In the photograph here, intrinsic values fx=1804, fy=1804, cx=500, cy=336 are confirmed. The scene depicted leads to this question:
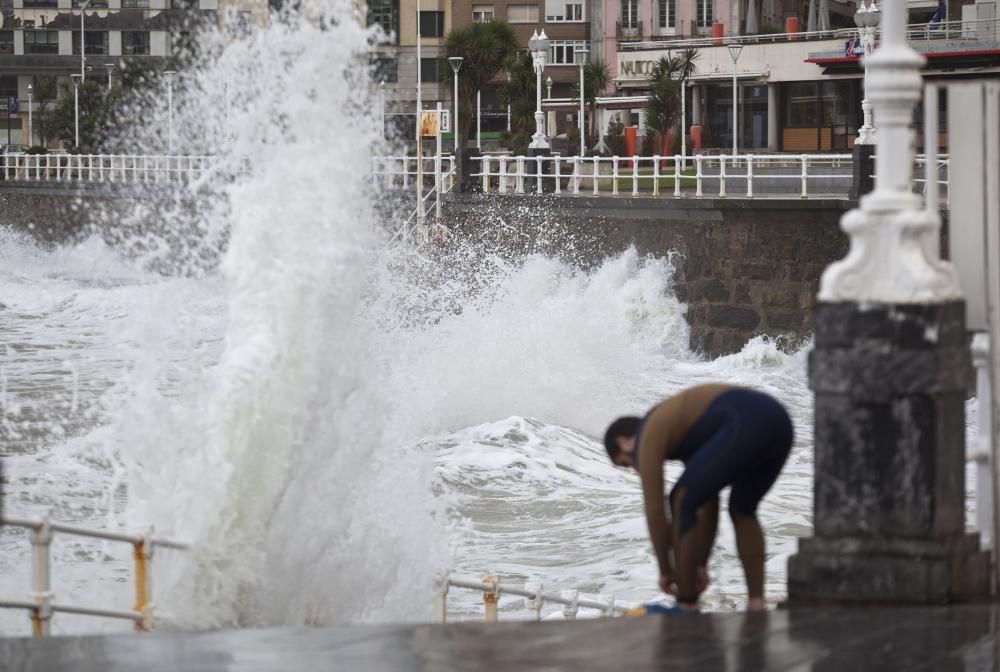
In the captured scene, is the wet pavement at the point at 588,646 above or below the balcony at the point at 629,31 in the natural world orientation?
below

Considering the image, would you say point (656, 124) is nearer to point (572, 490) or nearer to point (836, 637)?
point (572, 490)

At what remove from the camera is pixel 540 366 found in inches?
1002

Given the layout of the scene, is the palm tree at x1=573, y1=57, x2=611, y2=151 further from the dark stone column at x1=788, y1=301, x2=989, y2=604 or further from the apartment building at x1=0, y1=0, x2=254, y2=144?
the dark stone column at x1=788, y1=301, x2=989, y2=604

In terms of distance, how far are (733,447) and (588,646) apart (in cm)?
91

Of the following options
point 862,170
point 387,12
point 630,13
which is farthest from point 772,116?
point 862,170

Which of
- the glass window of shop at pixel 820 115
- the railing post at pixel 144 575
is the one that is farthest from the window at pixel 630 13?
the railing post at pixel 144 575

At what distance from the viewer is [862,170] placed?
90.4 feet

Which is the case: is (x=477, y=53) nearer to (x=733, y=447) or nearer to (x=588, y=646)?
(x=733, y=447)

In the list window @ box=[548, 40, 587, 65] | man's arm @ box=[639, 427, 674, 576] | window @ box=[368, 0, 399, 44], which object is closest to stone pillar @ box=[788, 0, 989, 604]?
man's arm @ box=[639, 427, 674, 576]

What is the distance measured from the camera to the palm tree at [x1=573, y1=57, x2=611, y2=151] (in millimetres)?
66188

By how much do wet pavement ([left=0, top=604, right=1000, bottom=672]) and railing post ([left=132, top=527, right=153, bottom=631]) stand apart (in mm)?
1771

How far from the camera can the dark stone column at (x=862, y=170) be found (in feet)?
89.9

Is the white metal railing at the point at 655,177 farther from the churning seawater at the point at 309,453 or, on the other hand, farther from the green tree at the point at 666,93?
the green tree at the point at 666,93

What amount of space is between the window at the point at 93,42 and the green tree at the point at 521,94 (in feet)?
101
